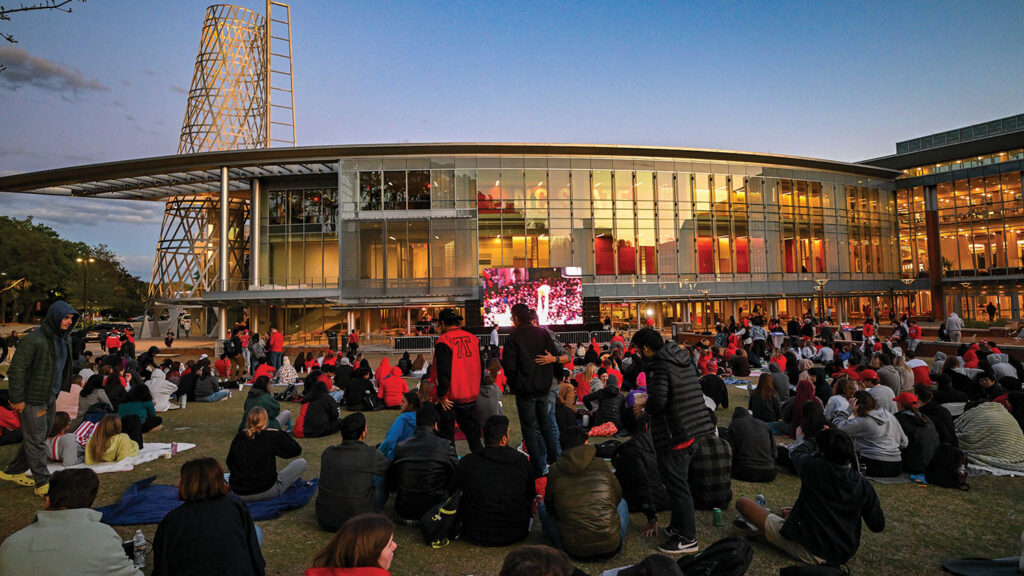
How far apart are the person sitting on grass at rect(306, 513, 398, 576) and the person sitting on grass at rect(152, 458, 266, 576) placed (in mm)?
1070

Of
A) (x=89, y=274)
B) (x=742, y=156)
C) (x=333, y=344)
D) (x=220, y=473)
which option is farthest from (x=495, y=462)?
(x=89, y=274)

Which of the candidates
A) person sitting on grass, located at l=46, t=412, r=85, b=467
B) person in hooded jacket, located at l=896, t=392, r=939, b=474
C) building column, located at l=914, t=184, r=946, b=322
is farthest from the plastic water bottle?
building column, located at l=914, t=184, r=946, b=322

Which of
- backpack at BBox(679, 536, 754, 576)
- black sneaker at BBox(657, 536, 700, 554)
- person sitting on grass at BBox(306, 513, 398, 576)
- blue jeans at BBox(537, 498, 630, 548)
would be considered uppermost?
person sitting on grass at BBox(306, 513, 398, 576)

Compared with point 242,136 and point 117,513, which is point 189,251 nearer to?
point 242,136

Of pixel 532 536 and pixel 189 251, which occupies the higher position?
pixel 189 251

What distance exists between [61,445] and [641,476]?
7.71 m

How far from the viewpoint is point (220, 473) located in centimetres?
329

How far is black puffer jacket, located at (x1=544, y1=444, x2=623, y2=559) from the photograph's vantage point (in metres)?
4.29

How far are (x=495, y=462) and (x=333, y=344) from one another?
73.3ft

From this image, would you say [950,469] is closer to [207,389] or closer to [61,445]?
[61,445]

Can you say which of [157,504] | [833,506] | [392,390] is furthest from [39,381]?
[833,506]

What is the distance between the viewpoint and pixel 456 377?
21.0 feet

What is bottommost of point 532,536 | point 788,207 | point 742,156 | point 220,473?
point 532,536

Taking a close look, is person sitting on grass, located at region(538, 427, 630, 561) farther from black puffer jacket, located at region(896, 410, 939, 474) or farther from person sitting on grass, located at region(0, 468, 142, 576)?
black puffer jacket, located at region(896, 410, 939, 474)
